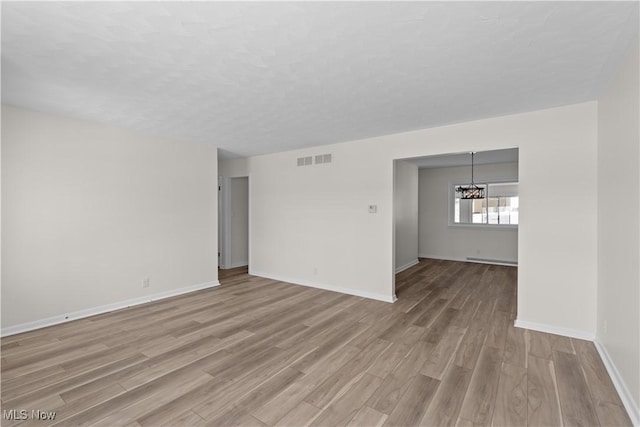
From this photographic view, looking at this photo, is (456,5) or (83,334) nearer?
(456,5)

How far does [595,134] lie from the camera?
3.12 metres

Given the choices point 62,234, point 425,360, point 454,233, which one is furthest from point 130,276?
point 454,233

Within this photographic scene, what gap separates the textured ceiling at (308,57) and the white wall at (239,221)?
A: 365 centimetres

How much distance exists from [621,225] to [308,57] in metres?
2.79

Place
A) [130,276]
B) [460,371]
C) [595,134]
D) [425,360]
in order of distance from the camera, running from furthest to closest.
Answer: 1. [130,276]
2. [595,134]
3. [425,360]
4. [460,371]

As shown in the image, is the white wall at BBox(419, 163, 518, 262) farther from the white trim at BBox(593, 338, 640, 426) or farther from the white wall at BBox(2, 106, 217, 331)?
the white wall at BBox(2, 106, 217, 331)

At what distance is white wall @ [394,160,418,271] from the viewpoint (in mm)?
6656

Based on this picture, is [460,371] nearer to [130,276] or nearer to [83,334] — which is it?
[83,334]

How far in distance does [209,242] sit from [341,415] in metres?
A: 4.10

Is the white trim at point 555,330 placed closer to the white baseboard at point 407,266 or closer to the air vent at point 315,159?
the white baseboard at point 407,266

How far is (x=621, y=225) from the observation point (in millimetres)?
2322

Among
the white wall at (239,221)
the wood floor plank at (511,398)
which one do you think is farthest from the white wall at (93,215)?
the wood floor plank at (511,398)

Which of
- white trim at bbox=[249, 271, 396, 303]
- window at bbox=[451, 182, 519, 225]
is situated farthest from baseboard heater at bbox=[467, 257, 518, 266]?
white trim at bbox=[249, 271, 396, 303]

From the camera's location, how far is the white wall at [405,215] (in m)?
6.66
